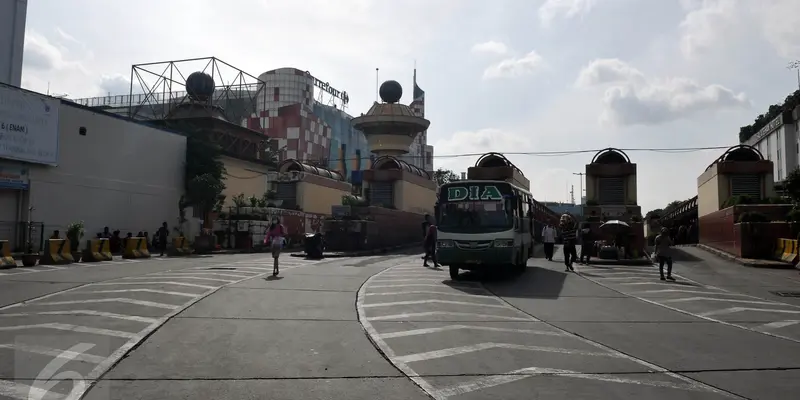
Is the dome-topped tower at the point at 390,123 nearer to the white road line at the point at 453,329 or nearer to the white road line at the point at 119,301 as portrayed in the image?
the white road line at the point at 119,301

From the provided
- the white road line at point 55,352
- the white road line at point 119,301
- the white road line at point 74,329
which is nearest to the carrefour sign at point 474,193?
the white road line at point 119,301

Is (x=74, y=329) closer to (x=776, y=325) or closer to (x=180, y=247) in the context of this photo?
(x=776, y=325)

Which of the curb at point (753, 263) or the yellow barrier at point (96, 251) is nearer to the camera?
the curb at point (753, 263)

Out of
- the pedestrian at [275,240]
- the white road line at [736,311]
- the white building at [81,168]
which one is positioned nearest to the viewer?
the white road line at [736,311]

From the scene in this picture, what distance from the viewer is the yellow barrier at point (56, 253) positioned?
2198 centimetres

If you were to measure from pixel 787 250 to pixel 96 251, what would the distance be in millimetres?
26709

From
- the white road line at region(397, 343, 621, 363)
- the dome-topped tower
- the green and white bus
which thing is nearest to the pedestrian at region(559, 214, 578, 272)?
the green and white bus

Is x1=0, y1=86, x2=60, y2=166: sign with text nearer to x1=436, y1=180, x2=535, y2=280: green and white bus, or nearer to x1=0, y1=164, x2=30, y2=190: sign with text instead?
x1=0, y1=164, x2=30, y2=190: sign with text

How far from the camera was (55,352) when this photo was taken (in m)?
7.49

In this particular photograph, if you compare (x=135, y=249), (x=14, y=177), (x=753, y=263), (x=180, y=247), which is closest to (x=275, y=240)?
(x=135, y=249)

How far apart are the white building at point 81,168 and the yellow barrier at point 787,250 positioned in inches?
1230

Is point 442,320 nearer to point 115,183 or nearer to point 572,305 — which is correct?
point 572,305

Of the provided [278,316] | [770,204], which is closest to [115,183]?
[278,316]

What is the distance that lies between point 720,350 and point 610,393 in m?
3.17
